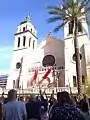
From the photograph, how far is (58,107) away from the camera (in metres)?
4.04

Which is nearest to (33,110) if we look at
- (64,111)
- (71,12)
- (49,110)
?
(49,110)

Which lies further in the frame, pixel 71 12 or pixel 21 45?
pixel 21 45

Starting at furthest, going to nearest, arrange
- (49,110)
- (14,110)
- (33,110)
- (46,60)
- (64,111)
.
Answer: (46,60) → (33,110) → (49,110) → (14,110) → (64,111)

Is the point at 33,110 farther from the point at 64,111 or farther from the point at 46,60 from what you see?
the point at 46,60

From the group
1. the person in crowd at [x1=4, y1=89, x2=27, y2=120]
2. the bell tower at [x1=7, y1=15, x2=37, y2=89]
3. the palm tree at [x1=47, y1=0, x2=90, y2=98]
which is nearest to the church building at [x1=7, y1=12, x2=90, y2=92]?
the bell tower at [x1=7, y1=15, x2=37, y2=89]

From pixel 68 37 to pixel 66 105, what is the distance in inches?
1301

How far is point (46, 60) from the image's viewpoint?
37.7 metres

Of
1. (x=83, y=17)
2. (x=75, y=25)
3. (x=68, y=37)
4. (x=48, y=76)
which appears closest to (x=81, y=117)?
(x=75, y=25)

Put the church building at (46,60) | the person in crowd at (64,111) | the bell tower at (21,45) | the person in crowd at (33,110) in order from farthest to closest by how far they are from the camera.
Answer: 1. the bell tower at (21,45)
2. the church building at (46,60)
3. the person in crowd at (33,110)
4. the person in crowd at (64,111)

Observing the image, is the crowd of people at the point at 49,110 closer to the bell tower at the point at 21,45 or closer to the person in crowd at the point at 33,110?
the person in crowd at the point at 33,110

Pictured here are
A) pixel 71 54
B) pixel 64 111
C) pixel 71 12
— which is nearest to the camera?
pixel 64 111

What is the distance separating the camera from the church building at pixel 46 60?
3279cm

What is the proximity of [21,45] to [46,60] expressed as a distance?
685 centimetres

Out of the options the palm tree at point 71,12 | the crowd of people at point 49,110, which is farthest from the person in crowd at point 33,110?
the palm tree at point 71,12
